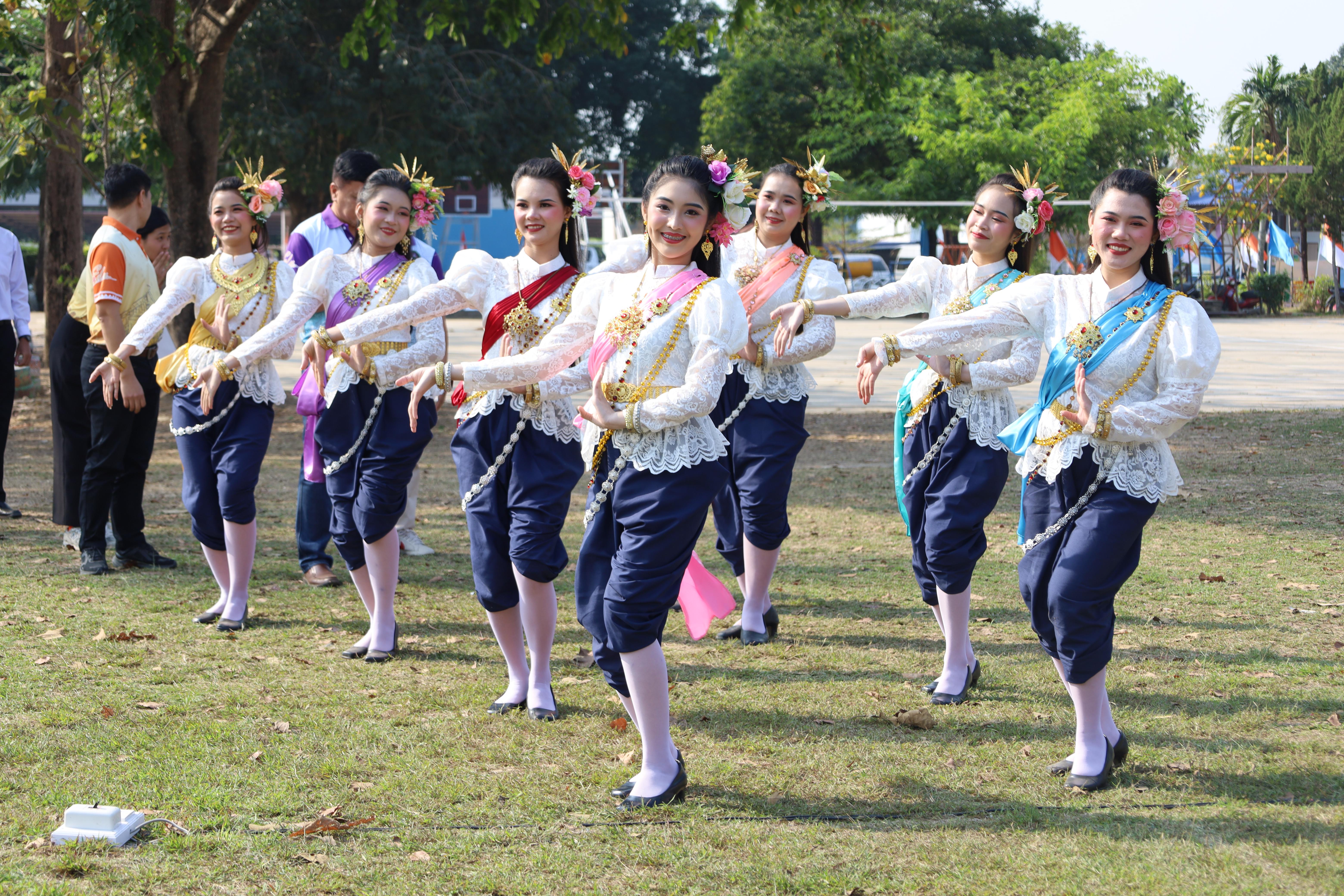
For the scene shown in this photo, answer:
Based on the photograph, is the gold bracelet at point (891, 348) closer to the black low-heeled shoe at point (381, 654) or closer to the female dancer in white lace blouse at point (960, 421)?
the female dancer in white lace blouse at point (960, 421)

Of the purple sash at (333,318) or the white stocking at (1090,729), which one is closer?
the white stocking at (1090,729)

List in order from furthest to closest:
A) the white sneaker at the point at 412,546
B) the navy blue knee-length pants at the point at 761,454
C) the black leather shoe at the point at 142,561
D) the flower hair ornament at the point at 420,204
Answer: the white sneaker at the point at 412,546 < the black leather shoe at the point at 142,561 < the navy blue knee-length pants at the point at 761,454 < the flower hair ornament at the point at 420,204

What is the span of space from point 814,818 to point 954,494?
1.68m

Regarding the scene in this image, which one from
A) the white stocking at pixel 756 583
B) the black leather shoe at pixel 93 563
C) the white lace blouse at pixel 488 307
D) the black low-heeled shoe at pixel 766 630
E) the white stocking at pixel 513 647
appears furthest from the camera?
the black leather shoe at pixel 93 563

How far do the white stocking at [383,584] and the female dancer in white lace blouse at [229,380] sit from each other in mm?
805

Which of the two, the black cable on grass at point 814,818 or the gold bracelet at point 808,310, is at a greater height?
the gold bracelet at point 808,310

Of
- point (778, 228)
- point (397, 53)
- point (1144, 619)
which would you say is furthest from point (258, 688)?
point (397, 53)

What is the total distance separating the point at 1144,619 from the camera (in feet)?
20.6

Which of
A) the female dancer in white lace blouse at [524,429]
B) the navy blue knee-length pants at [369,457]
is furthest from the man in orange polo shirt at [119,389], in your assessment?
the female dancer in white lace blouse at [524,429]

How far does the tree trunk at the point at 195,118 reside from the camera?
12211mm

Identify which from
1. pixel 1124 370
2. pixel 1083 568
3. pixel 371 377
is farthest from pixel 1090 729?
pixel 371 377

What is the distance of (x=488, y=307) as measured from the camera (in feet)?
16.5

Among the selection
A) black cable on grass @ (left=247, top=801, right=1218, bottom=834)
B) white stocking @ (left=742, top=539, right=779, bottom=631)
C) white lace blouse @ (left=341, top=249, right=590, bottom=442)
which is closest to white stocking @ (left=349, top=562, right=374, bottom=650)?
white lace blouse @ (left=341, top=249, right=590, bottom=442)

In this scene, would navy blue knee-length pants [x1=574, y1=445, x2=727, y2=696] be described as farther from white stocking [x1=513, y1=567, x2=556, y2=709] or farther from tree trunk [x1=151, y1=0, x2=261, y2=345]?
tree trunk [x1=151, y1=0, x2=261, y2=345]
